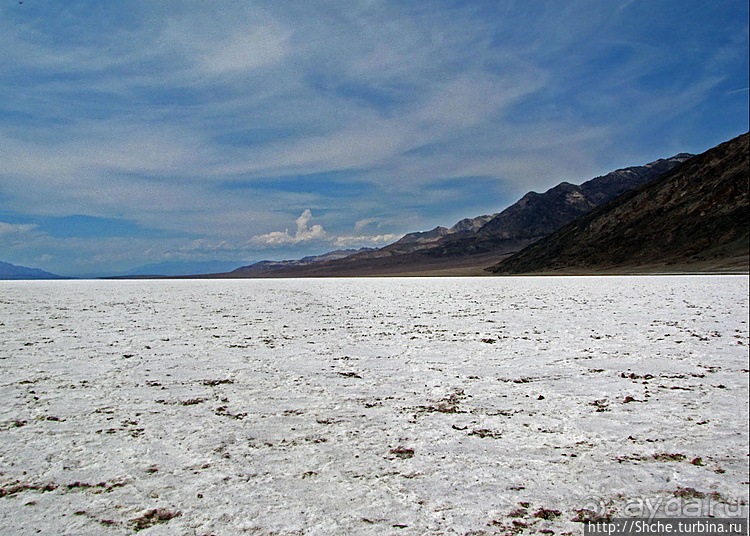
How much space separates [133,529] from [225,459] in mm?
827

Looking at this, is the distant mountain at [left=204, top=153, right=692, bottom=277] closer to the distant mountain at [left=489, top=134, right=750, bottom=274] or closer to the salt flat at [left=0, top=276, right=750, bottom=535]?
the distant mountain at [left=489, top=134, right=750, bottom=274]

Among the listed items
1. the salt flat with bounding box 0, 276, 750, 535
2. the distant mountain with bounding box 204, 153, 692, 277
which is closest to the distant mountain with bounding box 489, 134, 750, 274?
the salt flat with bounding box 0, 276, 750, 535

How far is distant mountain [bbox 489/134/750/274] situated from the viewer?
149ft

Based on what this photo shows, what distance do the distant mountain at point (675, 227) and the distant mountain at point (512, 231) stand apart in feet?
144

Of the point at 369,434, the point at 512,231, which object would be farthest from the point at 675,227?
the point at 512,231

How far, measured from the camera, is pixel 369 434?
346cm

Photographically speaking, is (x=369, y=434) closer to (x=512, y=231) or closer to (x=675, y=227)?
(x=675, y=227)

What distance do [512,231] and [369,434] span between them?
14361 centimetres

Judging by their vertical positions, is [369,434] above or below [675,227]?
below

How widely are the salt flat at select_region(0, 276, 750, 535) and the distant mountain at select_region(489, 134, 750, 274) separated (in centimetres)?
4169

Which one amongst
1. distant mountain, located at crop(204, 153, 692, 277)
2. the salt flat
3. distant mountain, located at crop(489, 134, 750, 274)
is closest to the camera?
the salt flat

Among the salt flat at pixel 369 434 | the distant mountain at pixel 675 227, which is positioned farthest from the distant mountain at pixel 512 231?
the salt flat at pixel 369 434

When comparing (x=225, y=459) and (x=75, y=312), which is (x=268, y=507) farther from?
(x=75, y=312)

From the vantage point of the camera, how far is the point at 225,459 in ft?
9.98
